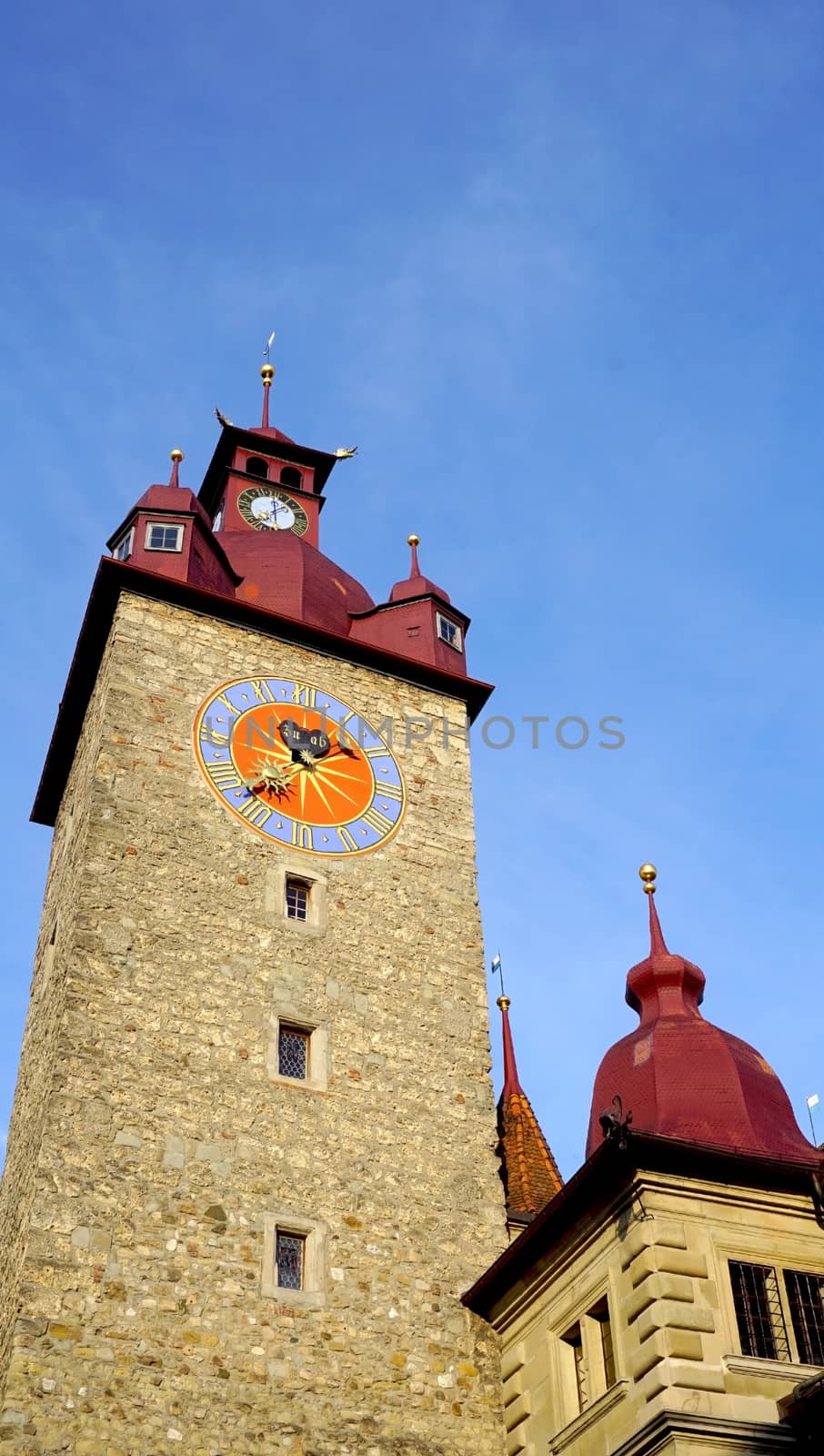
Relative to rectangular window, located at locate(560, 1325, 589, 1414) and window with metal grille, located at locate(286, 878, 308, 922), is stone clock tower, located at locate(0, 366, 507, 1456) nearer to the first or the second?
window with metal grille, located at locate(286, 878, 308, 922)

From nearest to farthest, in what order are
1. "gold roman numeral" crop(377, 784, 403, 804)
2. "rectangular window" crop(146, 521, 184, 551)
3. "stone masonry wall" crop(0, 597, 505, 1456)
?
"stone masonry wall" crop(0, 597, 505, 1456) → "gold roman numeral" crop(377, 784, 403, 804) → "rectangular window" crop(146, 521, 184, 551)

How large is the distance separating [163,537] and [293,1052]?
288 inches

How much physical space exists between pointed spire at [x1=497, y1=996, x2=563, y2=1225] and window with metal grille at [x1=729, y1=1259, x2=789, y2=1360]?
379 centimetres

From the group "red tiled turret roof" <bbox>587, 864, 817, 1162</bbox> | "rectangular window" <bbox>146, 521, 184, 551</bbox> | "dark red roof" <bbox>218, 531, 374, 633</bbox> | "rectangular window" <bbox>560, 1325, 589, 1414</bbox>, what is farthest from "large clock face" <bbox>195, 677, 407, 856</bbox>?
"rectangular window" <bbox>560, 1325, 589, 1414</bbox>

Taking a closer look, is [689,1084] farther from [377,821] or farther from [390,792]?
[390,792]

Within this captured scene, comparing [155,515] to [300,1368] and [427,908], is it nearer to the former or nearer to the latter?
[427,908]

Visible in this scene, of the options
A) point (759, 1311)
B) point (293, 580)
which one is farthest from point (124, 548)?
point (759, 1311)

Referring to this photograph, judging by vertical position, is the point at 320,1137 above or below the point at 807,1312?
above

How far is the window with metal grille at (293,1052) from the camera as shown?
1725cm

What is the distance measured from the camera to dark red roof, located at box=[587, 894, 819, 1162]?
15641 millimetres

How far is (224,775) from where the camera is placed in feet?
63.6

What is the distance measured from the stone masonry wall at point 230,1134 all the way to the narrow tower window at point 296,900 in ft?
0.72

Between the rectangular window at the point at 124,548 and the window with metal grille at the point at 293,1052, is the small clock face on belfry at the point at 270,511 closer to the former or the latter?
the rectangular window at the point at 124,548

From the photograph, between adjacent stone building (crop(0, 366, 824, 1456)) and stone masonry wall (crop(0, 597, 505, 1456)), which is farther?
stone masonry wall (crop(0, 597, 505, 1456))
